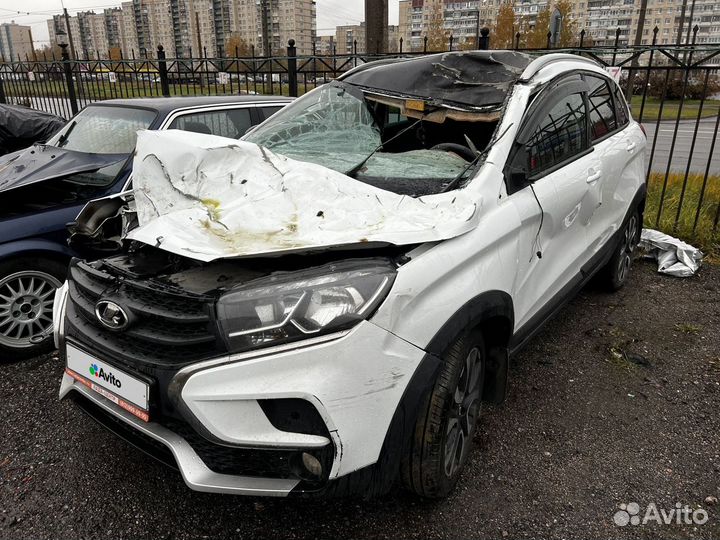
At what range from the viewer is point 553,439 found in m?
2.69

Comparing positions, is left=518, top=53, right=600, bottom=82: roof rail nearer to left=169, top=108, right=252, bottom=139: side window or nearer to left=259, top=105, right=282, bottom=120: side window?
left=169, top=108, right=252, bottom=139: side window

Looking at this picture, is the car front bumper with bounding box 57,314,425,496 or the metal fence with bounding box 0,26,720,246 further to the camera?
the metal fence with bounding box 0,26,720,246

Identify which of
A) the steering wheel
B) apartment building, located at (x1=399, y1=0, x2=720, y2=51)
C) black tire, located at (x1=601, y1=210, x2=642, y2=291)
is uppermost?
apartment building, located at (x1=399, y1=0, x2=720, y2=51)

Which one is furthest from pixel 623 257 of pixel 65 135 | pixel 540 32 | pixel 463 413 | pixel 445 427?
pixel 540 32

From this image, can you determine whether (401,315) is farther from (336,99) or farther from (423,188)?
(336,99)

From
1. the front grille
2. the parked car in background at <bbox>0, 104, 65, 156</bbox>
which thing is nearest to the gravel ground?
the front grille

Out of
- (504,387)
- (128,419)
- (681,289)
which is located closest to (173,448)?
(128,419)

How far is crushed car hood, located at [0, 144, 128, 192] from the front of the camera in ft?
11.8

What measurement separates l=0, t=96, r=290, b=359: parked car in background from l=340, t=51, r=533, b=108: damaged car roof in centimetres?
163

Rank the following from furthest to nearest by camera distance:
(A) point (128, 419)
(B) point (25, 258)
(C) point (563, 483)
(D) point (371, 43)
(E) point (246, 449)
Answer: (D) point (371, 43) → (B) point (25, 258) → (C) point (563, 483) → (A) point (128, 419) → (E) point (246, 449)

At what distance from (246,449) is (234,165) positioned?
51.8 inches

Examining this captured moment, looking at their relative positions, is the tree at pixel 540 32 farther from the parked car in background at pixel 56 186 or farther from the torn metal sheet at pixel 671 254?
the parked car in background at pixel 56 186

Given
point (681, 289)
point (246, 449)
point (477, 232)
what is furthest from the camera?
point (681, 289)

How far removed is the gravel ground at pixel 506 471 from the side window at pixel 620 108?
5.78 feet
